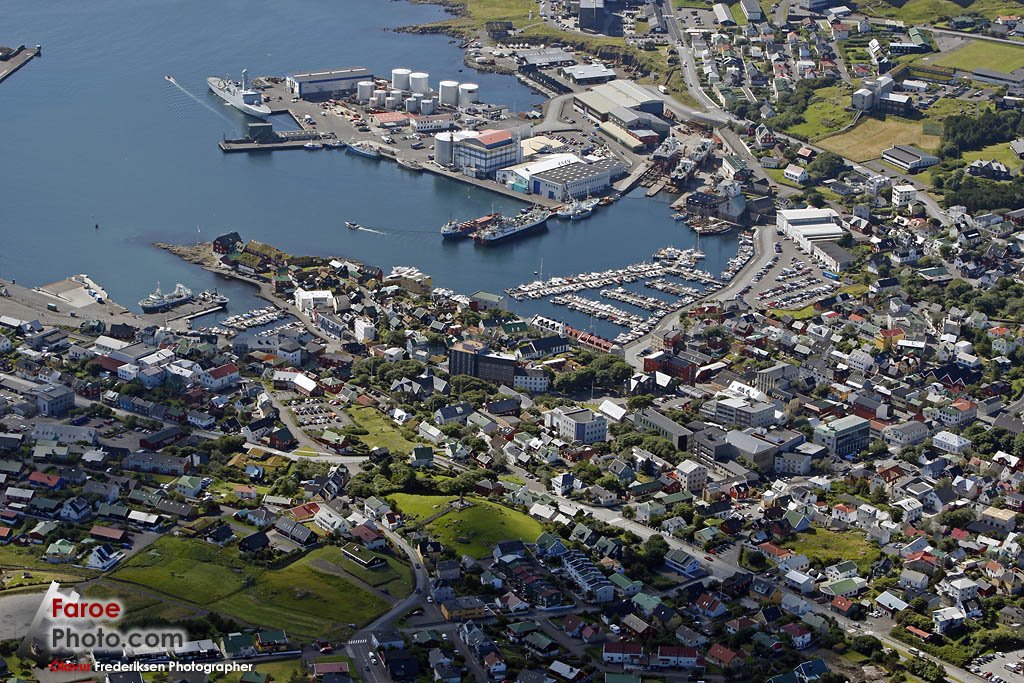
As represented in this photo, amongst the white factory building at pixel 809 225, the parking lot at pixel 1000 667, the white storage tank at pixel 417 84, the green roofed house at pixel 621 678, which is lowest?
the white factory building at pixel 809 225

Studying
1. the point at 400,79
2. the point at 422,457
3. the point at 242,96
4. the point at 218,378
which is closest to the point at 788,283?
the point at 422,457

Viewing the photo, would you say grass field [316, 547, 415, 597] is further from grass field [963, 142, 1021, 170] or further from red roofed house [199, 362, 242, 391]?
grass field [963, 142, 1021, 170]

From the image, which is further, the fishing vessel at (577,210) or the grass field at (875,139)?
the grass field at (875,139)

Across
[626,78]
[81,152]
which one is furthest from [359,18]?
[81,152]

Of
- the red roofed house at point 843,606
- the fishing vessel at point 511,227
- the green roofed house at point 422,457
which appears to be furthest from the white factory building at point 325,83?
the red roofed house at point 843,606

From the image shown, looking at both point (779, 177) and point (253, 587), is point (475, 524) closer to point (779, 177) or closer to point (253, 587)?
point (253, 587)

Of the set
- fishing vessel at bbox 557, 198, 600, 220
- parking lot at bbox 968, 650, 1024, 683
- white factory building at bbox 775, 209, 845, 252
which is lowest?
fishing vessel at bbox 557, 198, 600, 220

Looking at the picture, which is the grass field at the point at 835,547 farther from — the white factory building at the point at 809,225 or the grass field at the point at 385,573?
the white factory building at the point at 809,225

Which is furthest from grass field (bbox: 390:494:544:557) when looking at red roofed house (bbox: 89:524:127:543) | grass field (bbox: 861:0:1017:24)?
grass field (bbox: 861:0:1017:24)
